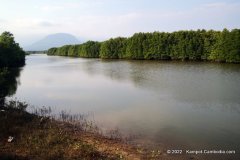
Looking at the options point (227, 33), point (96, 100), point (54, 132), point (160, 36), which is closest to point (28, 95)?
point (96, 100)

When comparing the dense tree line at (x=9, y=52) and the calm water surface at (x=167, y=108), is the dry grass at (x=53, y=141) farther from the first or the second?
the dense tree line at (x=9, y=52)

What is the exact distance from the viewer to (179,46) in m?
106

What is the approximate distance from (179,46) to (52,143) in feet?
307

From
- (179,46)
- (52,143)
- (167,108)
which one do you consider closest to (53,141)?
(52,143)

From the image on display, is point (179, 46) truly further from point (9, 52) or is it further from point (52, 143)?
point (52, 143)

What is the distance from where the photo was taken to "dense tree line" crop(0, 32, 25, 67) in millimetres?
84738

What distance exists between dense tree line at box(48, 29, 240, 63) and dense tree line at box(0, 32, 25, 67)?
148 feet

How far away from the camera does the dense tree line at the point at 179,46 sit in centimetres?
8631

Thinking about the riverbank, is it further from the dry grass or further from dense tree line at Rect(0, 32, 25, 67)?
dense tree line at Rect(0, 32, 25, 67)

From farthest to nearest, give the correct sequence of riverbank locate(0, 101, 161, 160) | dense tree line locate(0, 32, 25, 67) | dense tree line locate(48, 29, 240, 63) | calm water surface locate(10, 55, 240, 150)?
dense tree line locate(48, 29, 240, 63) < dense tree line locate(0, 32, 25, 67) < calm water surface locate(10, 55, 240, 150) < riverbank locate(0, 101, 161, 160)

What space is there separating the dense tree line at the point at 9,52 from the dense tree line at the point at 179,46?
45.2 meters

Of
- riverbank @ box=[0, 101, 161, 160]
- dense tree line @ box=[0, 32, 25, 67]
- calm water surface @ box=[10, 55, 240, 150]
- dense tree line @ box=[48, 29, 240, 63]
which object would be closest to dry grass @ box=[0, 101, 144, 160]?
riverbank @ box=[0, 101, 161, 160]

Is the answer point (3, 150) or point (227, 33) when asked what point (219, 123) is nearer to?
point (3, 150)

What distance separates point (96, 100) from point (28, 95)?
1150cm
